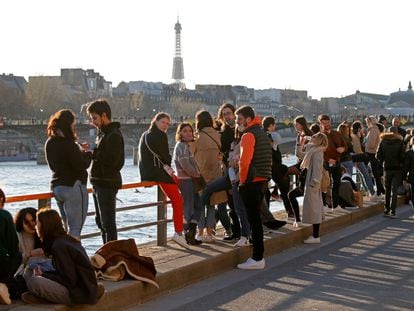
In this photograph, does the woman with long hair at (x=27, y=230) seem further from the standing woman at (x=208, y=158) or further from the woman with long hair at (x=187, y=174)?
the standing woman at (x=208, y=158)

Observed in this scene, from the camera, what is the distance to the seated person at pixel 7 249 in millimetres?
6952

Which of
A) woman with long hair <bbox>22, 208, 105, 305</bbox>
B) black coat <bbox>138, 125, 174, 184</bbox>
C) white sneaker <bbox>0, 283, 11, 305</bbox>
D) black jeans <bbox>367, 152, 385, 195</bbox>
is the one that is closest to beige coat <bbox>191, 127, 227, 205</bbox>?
black coat <bbox>138, 125, 174, 184</bbox>

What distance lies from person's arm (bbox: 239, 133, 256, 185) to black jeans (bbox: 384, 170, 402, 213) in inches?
235

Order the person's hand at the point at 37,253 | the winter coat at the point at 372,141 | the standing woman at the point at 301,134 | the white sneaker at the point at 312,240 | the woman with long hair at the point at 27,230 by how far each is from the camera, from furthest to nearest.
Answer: the winter coat at the point at 372,141 < the standing woman at the point at 301,134 < the white sneaker at the point at 312,240 < the woman with long hair at the point at 27,230 < the person's hand at the point at 37,253

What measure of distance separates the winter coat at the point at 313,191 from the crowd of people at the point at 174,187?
0.04ft

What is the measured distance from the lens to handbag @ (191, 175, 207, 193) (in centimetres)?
1026

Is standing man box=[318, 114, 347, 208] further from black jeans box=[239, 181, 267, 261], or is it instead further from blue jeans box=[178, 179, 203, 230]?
black jeans box=[239, 181, 267, 261]

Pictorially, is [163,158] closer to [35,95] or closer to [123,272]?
[123,272]

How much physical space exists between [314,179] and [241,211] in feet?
5.04

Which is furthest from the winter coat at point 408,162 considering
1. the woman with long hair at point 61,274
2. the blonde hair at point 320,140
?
the woman with long hair at point 61,274

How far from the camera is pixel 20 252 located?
23.5ft

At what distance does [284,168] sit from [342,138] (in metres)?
1.68

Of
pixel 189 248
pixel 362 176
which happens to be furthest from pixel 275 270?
pixel 362 176

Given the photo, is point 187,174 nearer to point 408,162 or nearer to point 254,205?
point 254,205
